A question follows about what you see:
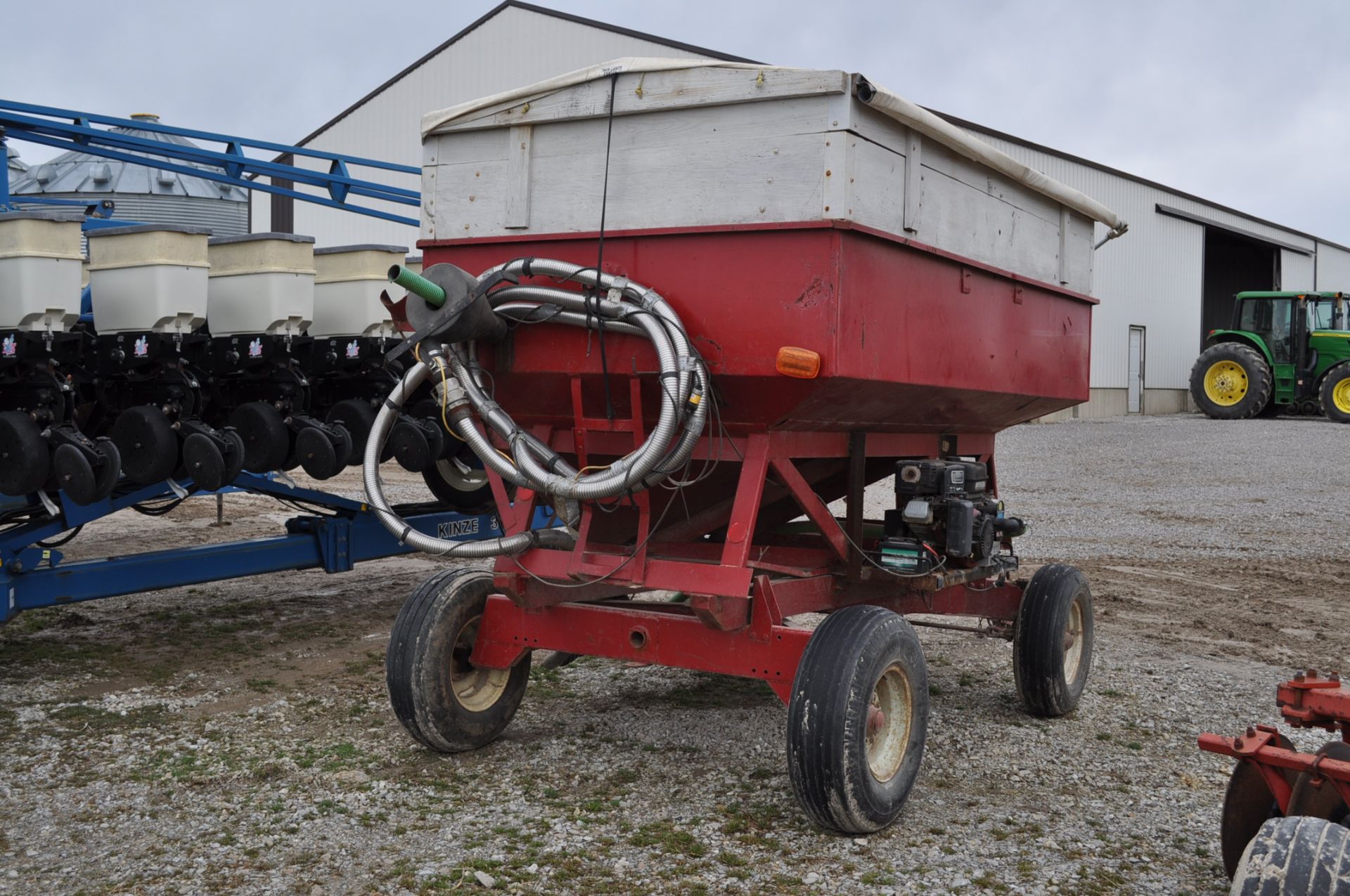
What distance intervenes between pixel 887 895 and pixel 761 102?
243 centimetres

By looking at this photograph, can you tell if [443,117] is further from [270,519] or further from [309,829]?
[270,519]

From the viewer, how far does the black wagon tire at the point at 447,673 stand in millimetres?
4277

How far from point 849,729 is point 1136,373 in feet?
76.9

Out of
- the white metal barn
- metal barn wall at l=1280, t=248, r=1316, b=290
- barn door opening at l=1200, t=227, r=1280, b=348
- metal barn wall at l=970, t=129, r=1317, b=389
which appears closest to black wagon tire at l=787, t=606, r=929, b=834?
the white metal barn

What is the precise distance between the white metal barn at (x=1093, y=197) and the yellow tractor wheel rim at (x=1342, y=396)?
451cm

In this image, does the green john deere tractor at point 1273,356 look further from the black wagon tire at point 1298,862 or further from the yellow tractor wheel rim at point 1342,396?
the black wagon tire at point 1298,862

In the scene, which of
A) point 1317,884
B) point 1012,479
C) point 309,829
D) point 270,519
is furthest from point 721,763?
point 1012,479

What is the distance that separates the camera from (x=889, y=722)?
400 centimetres

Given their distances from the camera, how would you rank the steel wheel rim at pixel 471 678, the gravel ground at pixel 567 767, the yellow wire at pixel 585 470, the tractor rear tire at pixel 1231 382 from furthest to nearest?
the tractor rear tire at pixel 1231 382
the steel wheel rim at pixel 471 678
the yellow wire at pixel 585 470
the gravel ground at pixel 567 767

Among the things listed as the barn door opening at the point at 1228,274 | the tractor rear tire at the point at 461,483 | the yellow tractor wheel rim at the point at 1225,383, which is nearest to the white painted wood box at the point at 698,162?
the tractor rear tire at the point at 461,483

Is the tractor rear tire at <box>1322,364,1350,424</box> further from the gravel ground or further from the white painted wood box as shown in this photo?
the white painted wood box

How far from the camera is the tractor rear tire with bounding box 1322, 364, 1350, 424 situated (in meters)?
19.4

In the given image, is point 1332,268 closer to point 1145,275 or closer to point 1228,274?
point 1228,274

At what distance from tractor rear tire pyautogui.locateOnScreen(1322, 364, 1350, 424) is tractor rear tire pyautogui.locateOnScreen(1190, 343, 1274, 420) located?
36.1 inches
